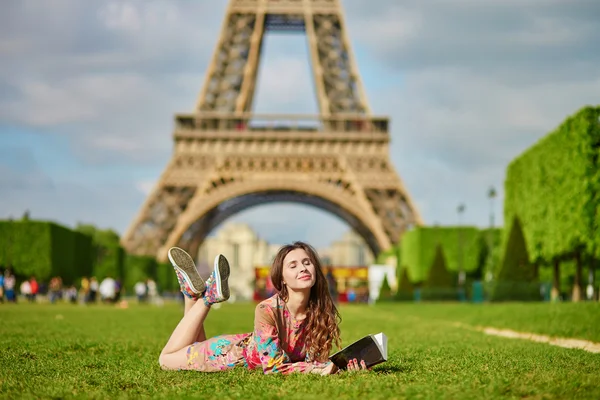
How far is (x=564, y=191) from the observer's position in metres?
24.2

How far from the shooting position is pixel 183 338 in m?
6.37

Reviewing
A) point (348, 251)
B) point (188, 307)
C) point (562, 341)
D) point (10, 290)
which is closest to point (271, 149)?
point (10, 290)

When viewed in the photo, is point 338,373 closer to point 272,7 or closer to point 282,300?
point 282,300

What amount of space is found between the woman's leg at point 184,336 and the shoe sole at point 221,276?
0.24 metres

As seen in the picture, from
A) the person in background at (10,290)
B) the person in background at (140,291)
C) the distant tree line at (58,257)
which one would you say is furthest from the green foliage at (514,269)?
the distant tree line at (58,257)

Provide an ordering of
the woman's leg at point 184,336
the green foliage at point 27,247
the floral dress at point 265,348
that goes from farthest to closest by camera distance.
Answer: the green foliage at point 27,247 → the woman's leg at point 184,336 → the floral dress at point 265,348

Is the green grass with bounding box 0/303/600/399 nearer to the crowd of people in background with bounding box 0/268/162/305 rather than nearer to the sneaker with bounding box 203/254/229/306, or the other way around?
the sneaker with bounding box 203/254/229/306

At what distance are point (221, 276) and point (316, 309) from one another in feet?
2.32

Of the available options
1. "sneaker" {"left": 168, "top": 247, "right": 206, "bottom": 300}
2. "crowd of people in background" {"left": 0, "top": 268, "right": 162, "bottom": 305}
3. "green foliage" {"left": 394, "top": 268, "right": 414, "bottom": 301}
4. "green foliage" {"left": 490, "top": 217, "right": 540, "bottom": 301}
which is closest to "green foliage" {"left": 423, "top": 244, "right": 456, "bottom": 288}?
"green foliage" {"left": 394, "top": 268, "right": 414, "bottom": 301}

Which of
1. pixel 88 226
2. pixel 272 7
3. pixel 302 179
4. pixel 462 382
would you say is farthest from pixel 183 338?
pixel 88 226

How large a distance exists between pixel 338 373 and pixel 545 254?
21.2m

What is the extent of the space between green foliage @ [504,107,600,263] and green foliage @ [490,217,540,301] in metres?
0.65

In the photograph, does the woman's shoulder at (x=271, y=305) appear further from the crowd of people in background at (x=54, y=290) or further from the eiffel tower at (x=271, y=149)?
the eiffel tower at (x=271, y=149)

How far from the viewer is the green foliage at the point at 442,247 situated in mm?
42531
